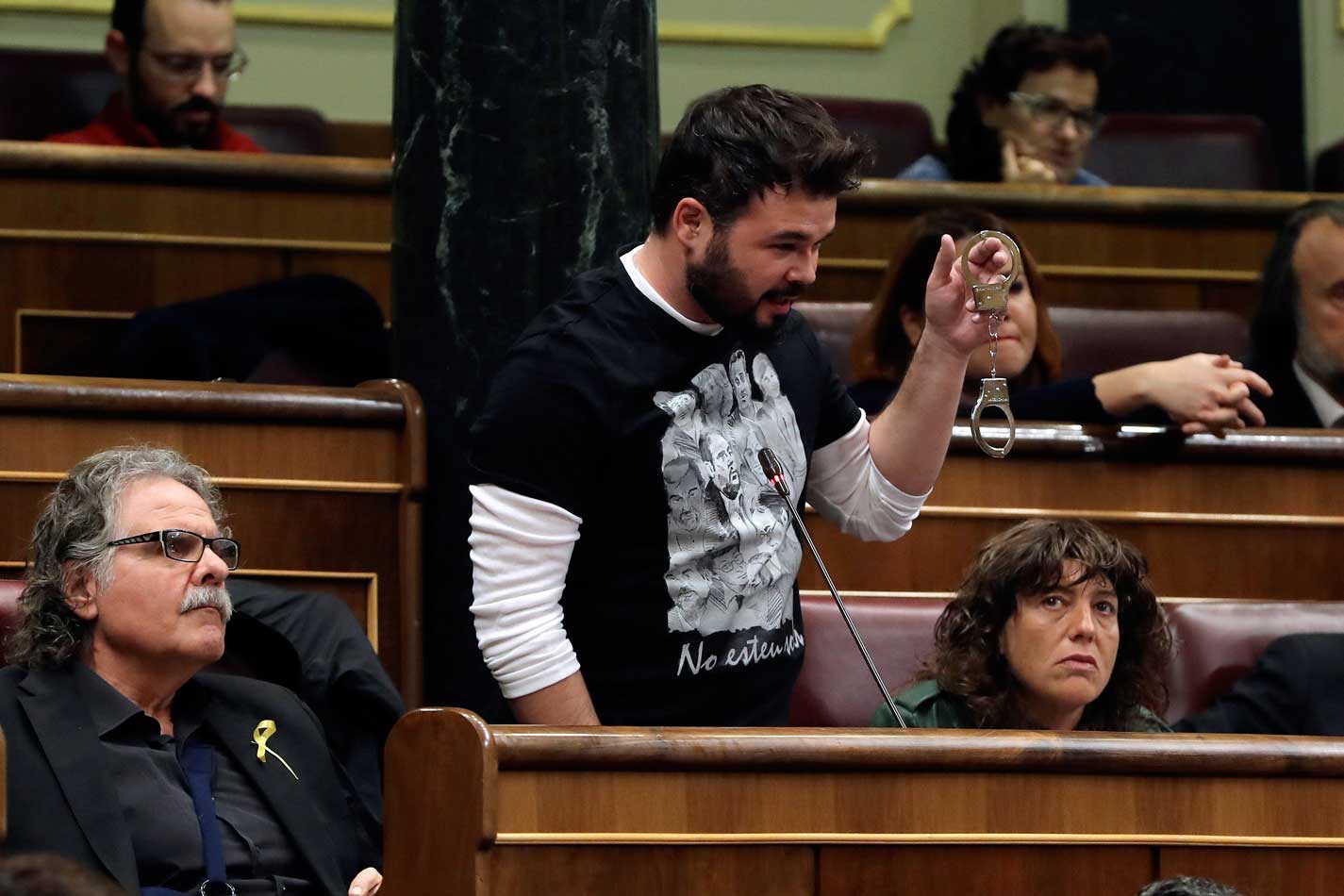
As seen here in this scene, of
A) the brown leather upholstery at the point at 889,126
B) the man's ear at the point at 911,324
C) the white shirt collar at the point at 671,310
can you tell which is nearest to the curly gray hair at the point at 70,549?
Answer: the white shirt collar at the point at 671,310

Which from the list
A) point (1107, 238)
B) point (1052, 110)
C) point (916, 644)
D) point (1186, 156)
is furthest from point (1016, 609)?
point (1186, 156)

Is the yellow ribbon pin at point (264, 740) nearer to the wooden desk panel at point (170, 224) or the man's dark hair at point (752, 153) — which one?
the man's dark hair at point (752, 153)

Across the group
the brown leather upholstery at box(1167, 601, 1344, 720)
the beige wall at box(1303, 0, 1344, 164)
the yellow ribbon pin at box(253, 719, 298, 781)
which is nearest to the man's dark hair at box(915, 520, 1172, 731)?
the brown leather upholstery at box(1167, 601, 1344, 720)

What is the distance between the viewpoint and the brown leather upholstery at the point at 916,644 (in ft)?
5.56

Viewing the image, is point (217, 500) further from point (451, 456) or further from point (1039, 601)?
point (1039, 601)

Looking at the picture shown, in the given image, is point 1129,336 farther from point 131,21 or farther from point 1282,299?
point 131,21

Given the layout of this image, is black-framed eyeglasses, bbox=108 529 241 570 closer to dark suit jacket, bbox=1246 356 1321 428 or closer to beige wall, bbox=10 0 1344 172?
dark suit jacket, bbox=1246 356 1321 428

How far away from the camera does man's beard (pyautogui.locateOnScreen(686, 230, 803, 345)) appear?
1292mm

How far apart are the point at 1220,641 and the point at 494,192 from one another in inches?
27.8

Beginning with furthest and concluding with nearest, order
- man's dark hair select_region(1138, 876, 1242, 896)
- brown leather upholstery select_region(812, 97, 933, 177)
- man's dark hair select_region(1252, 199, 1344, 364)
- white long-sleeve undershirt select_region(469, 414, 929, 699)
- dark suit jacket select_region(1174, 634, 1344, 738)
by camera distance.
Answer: brown leather upholstery select_region(812, 97, 933, 177) < man's dark hair select_region(1252, 199, 1344, 364) < dark suit jacket select_region(1174, 634, 1344, 738) < white long-sleeve undershirt select_region(469, 414, 929, 699) < man's dark hair select_region(1138, 876, 1242, 896)

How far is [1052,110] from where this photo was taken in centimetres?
266

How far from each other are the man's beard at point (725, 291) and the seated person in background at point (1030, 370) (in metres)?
0.60

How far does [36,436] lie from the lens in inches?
66.5

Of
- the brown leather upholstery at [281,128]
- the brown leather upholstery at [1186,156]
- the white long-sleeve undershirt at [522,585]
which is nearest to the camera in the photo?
the white long-sleeve undershirt at [522,585]
